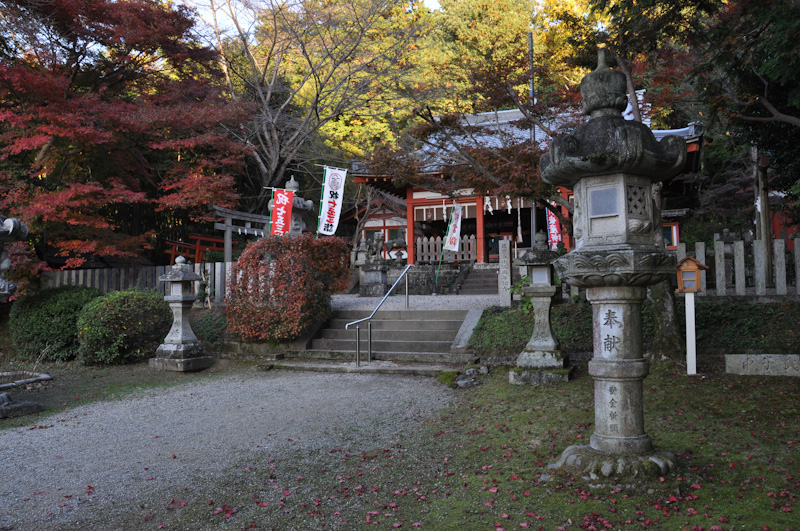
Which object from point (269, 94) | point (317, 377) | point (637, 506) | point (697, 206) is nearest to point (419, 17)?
point (269, 94)

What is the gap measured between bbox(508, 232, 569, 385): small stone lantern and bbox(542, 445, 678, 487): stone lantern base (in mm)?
3066

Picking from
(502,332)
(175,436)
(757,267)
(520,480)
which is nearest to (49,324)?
(175,436)

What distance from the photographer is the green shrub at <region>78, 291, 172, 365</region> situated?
29.7 ft

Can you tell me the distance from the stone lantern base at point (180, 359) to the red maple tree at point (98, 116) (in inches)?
156

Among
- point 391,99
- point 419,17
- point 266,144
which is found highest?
point 419,17

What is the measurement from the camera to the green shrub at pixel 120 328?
906 cm

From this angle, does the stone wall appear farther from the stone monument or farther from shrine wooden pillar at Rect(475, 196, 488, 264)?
shrine wooden pillar at Rect(475, 196, 488, 264)

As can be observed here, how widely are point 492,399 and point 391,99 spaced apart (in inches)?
532

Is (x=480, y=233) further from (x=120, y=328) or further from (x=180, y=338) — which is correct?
(x=120, y=328)

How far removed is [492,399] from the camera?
20.2 ft

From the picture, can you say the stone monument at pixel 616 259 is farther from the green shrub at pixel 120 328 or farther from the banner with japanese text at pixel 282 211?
the banner with japanese text at pixel 282 211

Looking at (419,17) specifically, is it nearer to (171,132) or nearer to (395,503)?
(171,132)

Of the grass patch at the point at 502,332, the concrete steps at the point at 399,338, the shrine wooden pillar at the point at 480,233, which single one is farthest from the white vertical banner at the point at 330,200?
the grass patch at the point at 502,332

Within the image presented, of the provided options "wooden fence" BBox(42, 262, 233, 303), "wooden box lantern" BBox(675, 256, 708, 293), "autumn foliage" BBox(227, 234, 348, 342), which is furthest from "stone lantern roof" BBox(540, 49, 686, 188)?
"wooden fence" BBox(42, 262, 233, 303)
